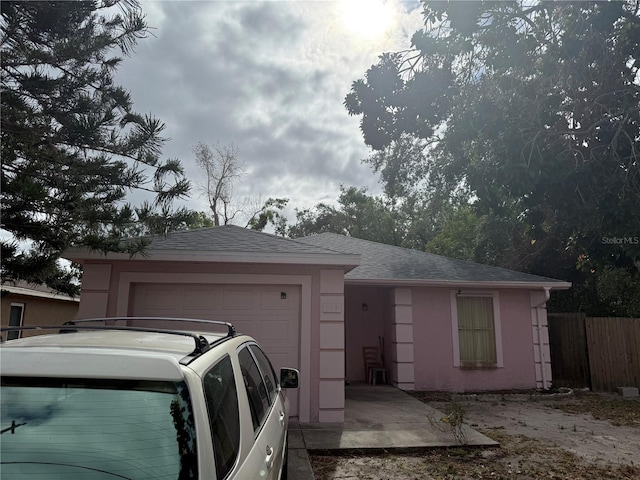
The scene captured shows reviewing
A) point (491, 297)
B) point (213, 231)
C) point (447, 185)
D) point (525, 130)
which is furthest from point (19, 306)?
point (447, 185)

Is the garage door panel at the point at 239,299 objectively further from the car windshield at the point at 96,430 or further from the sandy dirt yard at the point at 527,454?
the car windshield at the point at 96,430

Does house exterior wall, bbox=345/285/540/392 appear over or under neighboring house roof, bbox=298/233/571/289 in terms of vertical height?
under

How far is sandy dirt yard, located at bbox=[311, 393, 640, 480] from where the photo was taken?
5.20 m

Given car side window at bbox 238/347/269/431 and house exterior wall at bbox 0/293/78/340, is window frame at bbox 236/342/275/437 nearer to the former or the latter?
car side window at bbox 238/347/269/431

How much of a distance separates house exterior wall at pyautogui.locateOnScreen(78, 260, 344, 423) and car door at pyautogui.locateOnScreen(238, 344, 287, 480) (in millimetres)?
3014

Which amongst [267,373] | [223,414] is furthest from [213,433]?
[267,373]

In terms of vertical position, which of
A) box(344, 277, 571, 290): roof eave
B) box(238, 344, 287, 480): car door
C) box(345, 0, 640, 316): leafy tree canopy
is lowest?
box(238, 344, 287, 480): car door

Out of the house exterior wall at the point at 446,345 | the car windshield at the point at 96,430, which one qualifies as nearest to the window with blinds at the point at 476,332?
the house exterior wall at the point at 446,345

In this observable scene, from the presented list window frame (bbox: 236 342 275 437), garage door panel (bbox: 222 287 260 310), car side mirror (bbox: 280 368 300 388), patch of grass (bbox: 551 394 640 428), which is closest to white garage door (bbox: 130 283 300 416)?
garage door panel (bbox: 222 287 260 310)

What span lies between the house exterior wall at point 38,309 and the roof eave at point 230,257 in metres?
6.66

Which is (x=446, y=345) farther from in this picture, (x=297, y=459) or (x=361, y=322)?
(x=297, y=459)

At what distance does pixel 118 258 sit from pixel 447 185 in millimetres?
15857

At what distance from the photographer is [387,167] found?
19531 millimetres

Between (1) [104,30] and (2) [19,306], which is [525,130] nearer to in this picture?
(1) [104,30]
